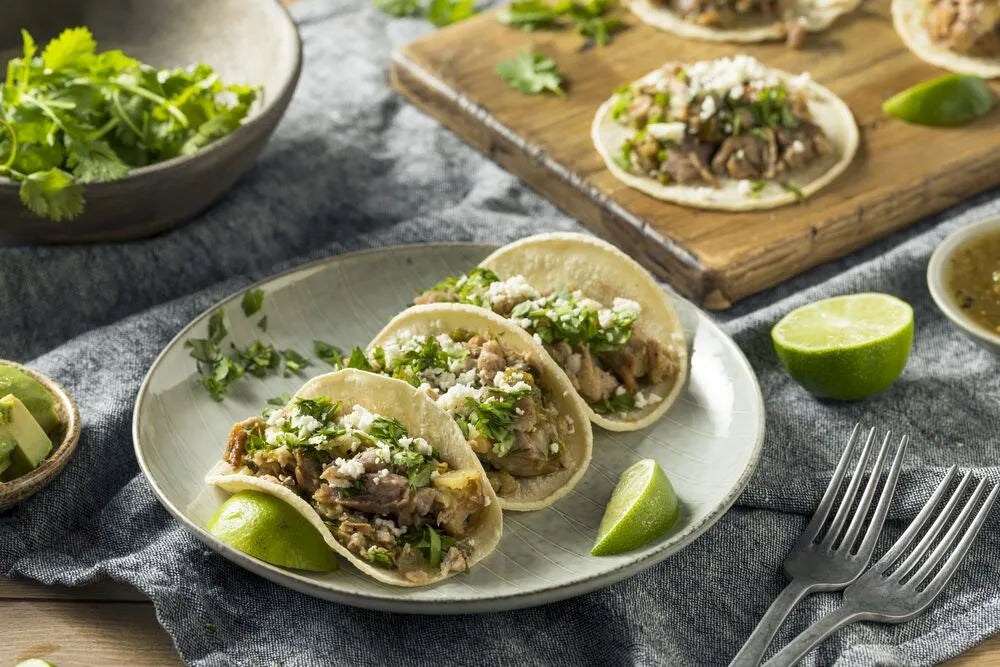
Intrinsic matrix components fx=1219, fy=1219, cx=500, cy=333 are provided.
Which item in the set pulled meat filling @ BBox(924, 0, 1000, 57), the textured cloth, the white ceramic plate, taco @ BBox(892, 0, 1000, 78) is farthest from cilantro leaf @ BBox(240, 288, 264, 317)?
pulled meat filling @ BBox(924, 0, 1000, 57)

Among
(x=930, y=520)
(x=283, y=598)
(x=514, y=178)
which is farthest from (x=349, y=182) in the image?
(x=930, y=520)

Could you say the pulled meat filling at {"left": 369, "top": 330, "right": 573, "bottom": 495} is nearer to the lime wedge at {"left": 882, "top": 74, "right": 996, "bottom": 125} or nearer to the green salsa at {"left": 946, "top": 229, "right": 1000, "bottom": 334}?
the green salsa at {"left": 946, "top": 229, "right": 1000, "bottom": 334}

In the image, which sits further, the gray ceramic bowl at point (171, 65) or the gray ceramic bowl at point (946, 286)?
the gray ceramic bowl at point (171, 65)

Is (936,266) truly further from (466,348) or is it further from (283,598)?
(283,598)

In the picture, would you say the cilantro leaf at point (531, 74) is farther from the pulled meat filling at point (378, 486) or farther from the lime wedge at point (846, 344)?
the pulled meat filling at point (378, 486)

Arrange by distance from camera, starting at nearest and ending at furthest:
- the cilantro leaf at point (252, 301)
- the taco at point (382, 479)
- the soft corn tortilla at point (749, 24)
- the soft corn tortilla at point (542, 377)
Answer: the taco at point (382, 479), the soft corn tortilla at point (542, 377), the cilantro leaf at point (252, 301), the soft corn tortilla at point (749, 24)

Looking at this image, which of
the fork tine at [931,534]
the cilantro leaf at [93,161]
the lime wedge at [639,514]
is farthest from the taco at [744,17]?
the lime wedge at [639,514]

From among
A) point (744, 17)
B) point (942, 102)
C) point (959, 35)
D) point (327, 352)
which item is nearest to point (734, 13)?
point (744, 17)
